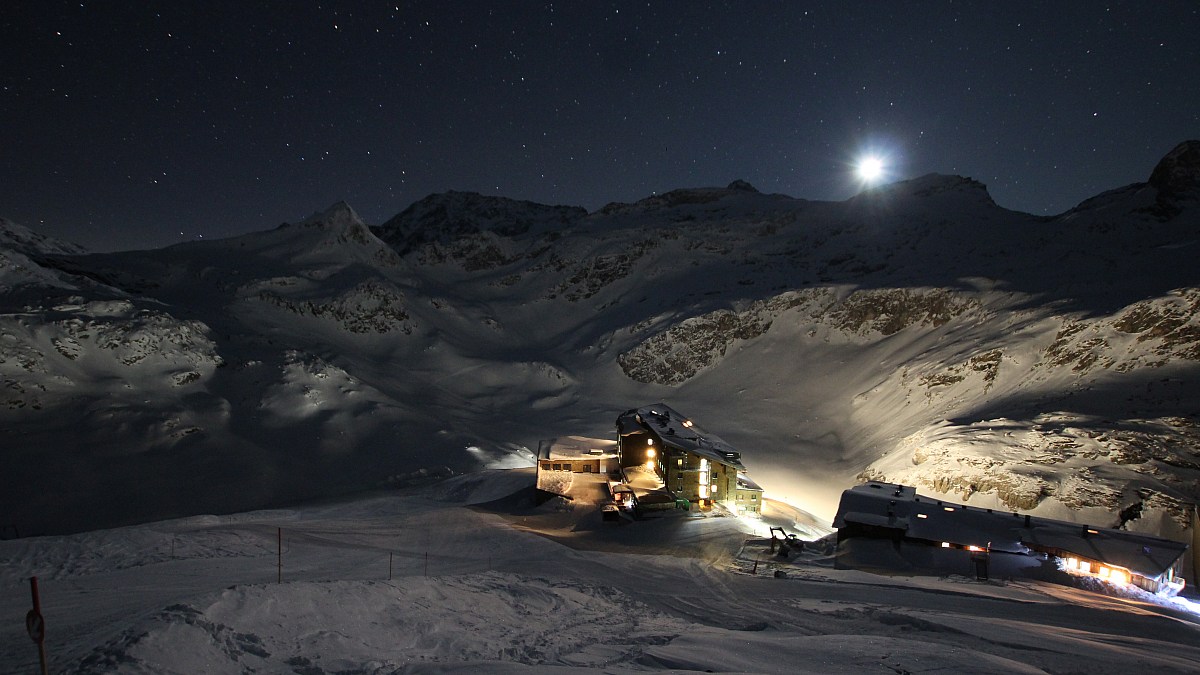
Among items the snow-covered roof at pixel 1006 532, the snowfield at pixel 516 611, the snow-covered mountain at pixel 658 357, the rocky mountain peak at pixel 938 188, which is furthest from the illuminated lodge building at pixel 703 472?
the rocky mountain peak at pixel 938 188

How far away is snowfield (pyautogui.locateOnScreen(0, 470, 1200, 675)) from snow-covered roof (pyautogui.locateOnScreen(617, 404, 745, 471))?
7.41 metres

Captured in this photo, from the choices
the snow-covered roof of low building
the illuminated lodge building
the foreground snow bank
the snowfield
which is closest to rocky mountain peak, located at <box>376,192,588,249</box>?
the snow-covered roof of low building

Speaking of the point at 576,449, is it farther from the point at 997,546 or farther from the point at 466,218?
the point at 466,218

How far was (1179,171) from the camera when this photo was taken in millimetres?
66938

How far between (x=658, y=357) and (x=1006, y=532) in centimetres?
5562

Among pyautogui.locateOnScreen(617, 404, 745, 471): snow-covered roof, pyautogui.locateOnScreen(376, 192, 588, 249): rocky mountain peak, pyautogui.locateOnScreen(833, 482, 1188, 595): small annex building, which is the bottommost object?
pyautogui.locateOnScreen(833, 482, 1188, 595): small annex building

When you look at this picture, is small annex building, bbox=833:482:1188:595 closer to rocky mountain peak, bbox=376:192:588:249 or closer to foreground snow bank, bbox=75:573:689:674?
foreground snow bank, bbox=75:573:689:674

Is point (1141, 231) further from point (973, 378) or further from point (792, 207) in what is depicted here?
point (792, 207)

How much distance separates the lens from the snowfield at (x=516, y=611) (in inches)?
342

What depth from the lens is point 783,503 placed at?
119 ft

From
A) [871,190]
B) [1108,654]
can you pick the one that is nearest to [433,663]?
[1108,654]

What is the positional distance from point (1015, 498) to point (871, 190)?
101430 mm

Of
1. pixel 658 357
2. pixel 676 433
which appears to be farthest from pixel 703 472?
pixel 658 357

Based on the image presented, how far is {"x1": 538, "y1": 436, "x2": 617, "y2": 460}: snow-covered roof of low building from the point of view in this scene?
34.0 m
